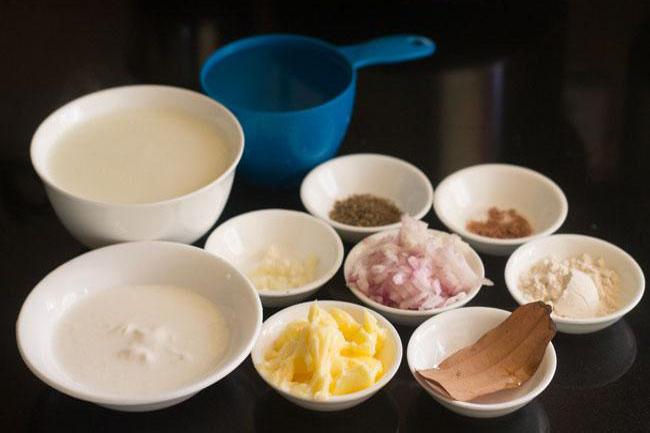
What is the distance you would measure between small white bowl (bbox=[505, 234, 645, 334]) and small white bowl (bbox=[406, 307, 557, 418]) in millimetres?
84

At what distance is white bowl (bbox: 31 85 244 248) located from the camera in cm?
152

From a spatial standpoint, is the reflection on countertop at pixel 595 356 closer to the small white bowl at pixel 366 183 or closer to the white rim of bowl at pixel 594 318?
the white rim of bowl at pixel 594 318

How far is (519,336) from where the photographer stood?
57.2 inches

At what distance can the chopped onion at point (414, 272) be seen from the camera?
1.54 meters

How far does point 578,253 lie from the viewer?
5.44 ft

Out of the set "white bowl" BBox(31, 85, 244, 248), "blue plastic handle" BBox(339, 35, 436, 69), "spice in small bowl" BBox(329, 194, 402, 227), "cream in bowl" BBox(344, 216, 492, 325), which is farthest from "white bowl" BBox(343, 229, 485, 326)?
"blue plastic handle" BBox(339, 35, 436, 69)

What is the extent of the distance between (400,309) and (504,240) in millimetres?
244

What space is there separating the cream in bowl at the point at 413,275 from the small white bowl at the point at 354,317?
58 millimetres

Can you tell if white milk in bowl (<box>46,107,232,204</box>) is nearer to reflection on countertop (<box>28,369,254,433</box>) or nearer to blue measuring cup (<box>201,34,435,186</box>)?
blue measuring cup (<box>201,34,435,186</box>)

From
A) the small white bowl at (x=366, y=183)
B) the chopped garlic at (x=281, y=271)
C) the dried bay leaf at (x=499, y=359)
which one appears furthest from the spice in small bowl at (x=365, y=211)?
the dried bay leaf at (x=499, y=359)

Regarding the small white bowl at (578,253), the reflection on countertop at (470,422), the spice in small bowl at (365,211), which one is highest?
the spice in small bowl at (365,211)

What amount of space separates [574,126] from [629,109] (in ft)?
0.40

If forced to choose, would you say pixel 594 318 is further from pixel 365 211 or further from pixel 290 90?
pixel 290 90

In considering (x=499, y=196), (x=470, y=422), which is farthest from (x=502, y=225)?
(x=470, y=422)
